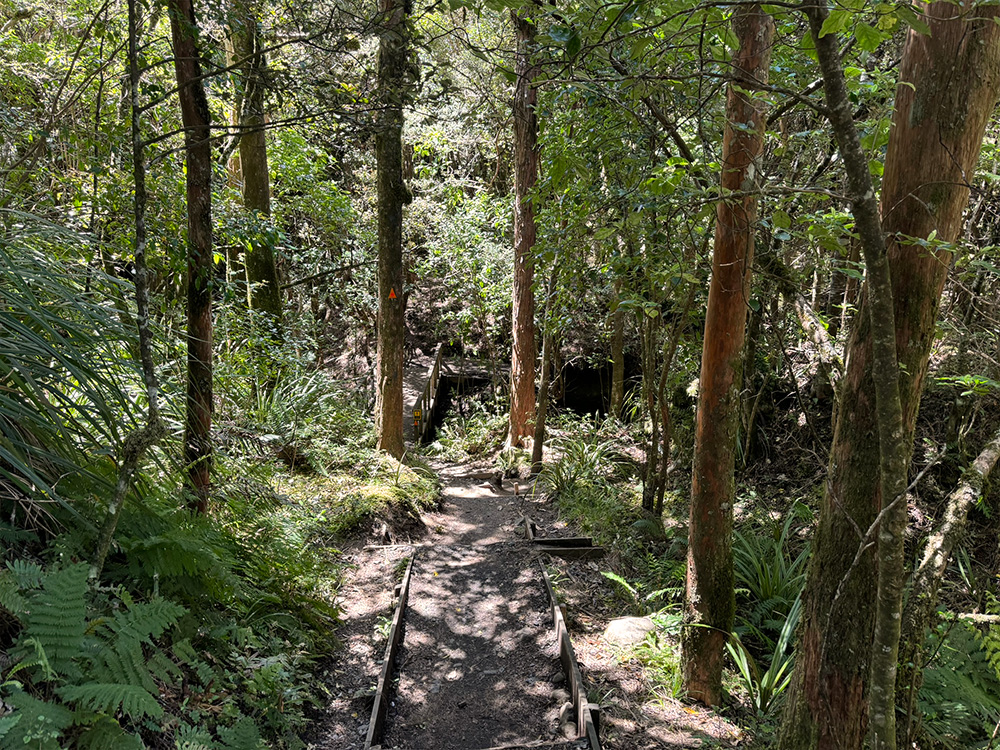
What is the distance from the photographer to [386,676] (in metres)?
4.56

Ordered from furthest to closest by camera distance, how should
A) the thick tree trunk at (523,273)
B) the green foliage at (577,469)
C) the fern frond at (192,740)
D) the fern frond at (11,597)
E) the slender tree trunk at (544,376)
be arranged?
1. the thick tree trunk at (523,273)
2. the slender tree trunk at (544,376)
3. the green foliage at (577,469)
4. the fern frond at (192,740)
5. the fern frond at (11,597)

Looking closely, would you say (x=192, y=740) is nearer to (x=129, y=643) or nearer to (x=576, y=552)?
(x=129, y=643)

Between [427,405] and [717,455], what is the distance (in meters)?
11.2

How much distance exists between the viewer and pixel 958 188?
2512 millimetres

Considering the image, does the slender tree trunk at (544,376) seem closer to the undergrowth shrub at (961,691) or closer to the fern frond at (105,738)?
the undergrowth shrub at (961,691)

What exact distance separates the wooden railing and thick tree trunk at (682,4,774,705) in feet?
29.1

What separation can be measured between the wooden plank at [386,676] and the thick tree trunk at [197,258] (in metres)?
1.81

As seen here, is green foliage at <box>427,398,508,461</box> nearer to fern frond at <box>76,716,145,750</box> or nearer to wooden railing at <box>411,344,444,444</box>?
wooden railing at <box>411,344,444,444</box>

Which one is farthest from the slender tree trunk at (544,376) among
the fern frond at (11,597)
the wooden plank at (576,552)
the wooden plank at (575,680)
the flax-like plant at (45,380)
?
the fern frond at (11,597)

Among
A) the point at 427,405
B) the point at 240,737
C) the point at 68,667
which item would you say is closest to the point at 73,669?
the point at 68,667

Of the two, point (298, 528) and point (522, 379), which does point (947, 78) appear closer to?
point (298, 528)

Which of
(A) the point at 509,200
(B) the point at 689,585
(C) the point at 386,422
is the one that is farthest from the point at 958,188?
(A) the point at 509,200

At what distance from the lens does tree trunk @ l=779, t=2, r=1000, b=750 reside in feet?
8.02

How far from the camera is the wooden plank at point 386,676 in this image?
4016 millimetres
